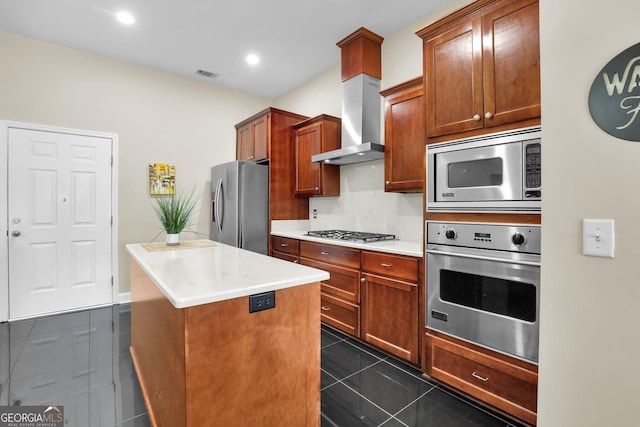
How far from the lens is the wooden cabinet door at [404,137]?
261 centimetres

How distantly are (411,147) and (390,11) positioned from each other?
4.53 feet

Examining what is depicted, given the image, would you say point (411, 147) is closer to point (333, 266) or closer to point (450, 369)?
point (333, 266)

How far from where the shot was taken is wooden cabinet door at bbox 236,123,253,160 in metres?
4.44

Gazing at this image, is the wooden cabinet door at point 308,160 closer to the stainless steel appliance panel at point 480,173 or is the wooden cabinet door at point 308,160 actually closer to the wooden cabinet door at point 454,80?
the wooden cabinet door at point 454,80

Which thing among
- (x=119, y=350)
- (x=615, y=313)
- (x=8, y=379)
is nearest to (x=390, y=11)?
(x=615, y=313)

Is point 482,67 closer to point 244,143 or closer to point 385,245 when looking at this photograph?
point 385,245

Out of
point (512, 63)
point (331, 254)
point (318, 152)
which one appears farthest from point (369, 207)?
point (512, 63)

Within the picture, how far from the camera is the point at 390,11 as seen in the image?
2902mm

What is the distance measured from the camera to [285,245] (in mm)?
3732

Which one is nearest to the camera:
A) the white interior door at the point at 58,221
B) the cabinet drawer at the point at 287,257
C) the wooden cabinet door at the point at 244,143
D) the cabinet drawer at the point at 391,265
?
the cabinet drawer at the point at 391,265

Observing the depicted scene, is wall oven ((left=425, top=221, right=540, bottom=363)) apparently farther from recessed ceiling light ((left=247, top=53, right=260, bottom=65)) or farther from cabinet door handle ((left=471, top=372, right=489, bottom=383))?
recessed ceiling light ((left=247, top=53, right=260, bottom=65))

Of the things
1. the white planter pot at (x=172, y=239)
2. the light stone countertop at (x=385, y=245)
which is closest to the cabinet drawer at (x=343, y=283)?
the light stone countertop at (x=385, y=245)

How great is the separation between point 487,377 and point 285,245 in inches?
96.9

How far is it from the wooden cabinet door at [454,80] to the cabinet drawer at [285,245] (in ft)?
6.58
